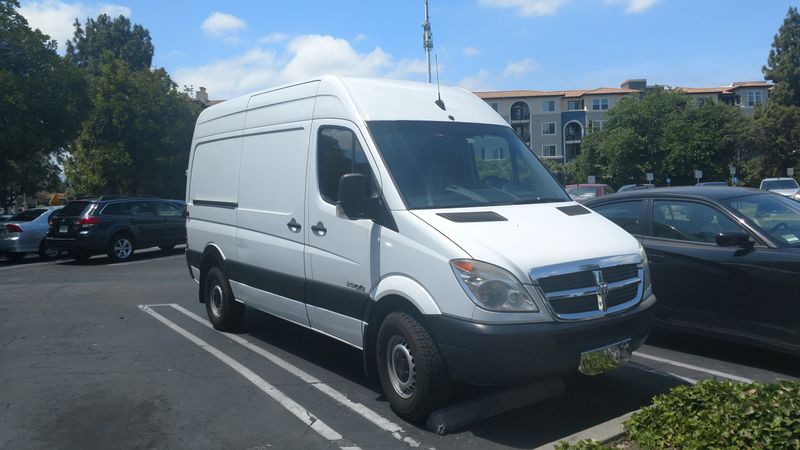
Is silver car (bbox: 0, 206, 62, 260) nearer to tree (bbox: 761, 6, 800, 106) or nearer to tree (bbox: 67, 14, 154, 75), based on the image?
tree (bbox: 67, 14, 154, 75)

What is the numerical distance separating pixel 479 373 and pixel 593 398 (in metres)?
1.49

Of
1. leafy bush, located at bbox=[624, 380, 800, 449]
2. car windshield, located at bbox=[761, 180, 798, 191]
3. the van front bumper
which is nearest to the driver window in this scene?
the van front bumper

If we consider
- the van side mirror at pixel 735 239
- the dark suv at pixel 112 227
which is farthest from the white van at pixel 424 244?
the dark suv at pixel 112 227

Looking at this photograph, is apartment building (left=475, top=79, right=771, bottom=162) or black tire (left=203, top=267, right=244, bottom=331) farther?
apartment building (left=475, top=79, right=771, bottom=162)

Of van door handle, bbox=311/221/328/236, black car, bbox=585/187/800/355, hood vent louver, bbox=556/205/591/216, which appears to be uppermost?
hood vent louver, bbox=556/205/591/216

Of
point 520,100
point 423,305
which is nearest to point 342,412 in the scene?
point 423,305

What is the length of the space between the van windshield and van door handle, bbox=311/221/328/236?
897mm

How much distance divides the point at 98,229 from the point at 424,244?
14.9 metres

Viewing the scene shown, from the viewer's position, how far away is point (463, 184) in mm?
5445

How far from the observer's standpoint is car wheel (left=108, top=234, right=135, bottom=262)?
1747 centimetres

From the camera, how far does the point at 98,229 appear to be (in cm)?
1722

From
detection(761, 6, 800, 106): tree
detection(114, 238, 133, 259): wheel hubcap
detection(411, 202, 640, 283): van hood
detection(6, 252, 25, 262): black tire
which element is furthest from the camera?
detection(761, 6, 800, 106): tree

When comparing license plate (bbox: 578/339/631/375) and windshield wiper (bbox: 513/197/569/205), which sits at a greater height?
windshield wiper (bbox: 513/197/569/205)

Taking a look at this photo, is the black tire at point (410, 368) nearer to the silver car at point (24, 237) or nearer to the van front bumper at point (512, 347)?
the van front bumper at point (512, 347)
